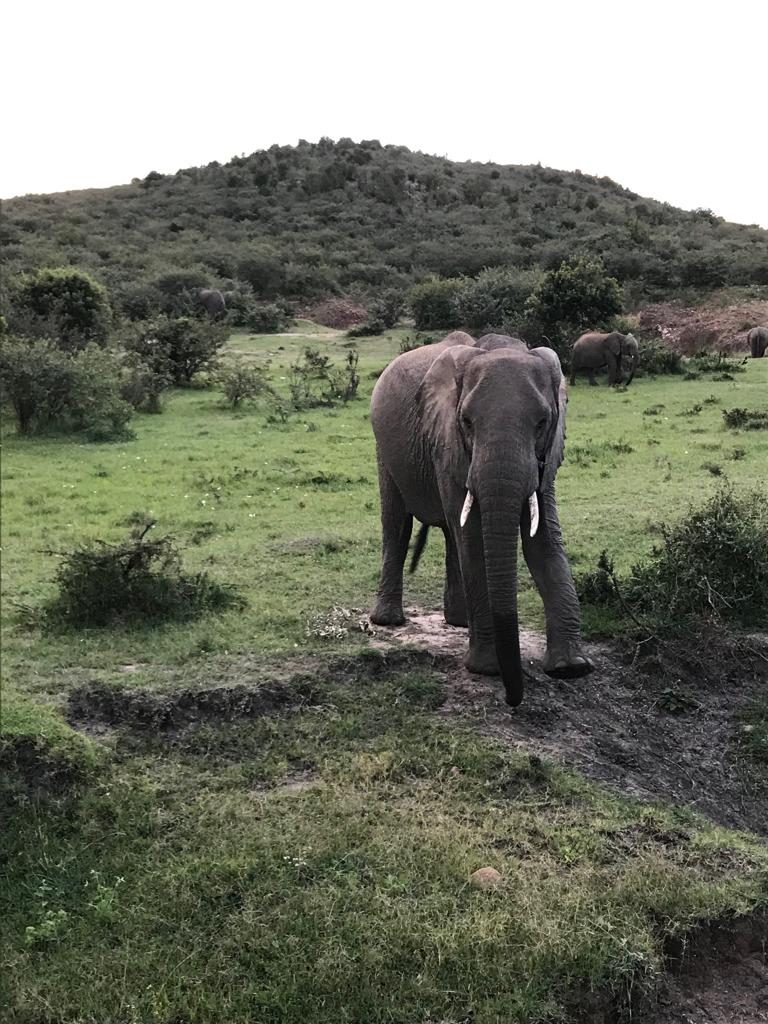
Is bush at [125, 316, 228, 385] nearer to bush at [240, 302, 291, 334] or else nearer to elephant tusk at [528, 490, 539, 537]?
bush at [240, 302, 291, 334]

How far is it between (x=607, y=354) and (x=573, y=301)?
411cm

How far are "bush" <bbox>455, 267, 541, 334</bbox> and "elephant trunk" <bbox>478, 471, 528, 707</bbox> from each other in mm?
21691

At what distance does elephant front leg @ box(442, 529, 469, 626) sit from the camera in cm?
685

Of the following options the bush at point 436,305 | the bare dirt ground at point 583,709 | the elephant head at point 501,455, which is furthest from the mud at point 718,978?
the bush at point 436,305

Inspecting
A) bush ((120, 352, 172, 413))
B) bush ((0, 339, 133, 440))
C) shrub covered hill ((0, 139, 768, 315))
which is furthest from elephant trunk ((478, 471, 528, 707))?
shrub covered hill ((0, 139, 768, 315))

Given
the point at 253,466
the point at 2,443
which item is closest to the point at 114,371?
the point at 2,443

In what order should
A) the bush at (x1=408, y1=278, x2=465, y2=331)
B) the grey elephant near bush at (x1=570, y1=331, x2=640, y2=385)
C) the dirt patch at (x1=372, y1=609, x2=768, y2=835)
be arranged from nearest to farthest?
the dirt patch at (x1=372, y1=609, x2=768, y2=835), the grey elephant near bush at (x1=570, y1=331, x2=640, y2=385), the bush at (x1=408, y1=278, x2=465, y2=331)

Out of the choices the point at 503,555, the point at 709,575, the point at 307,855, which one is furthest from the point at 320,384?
the point at 307,855

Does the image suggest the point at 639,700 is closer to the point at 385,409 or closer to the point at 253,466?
the point at 385,409

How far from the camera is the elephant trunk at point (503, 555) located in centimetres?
489

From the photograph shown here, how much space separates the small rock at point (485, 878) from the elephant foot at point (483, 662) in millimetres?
2013

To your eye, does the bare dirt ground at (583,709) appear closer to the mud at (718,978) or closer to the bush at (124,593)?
the mud at (718,978)

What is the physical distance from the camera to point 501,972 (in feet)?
10.7

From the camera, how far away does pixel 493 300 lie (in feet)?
90.1
